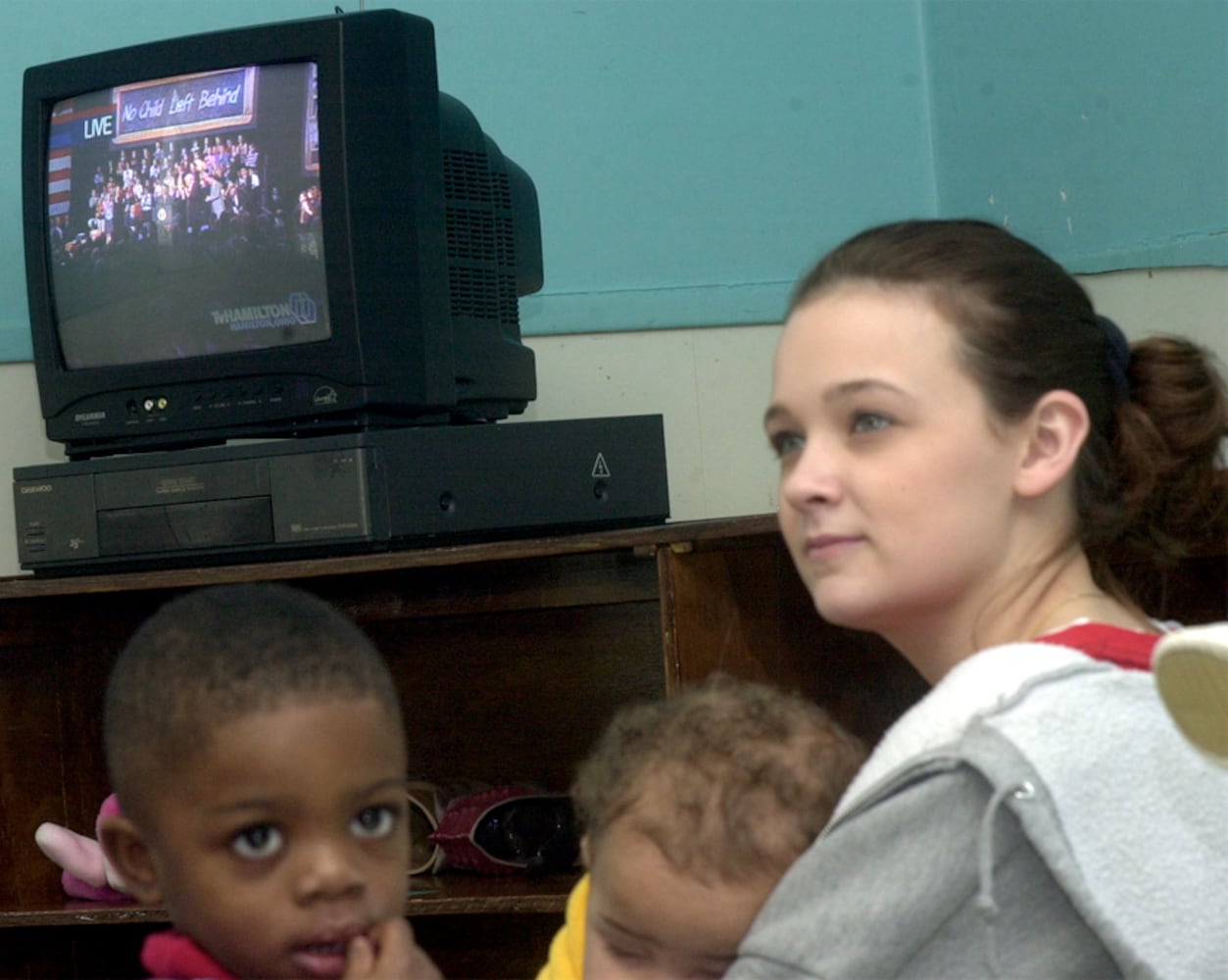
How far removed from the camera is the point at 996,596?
1.16m

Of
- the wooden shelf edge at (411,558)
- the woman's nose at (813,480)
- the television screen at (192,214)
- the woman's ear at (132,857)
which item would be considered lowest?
the woman's ear at (132,857)

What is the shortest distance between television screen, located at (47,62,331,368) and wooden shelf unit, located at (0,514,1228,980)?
322 mm

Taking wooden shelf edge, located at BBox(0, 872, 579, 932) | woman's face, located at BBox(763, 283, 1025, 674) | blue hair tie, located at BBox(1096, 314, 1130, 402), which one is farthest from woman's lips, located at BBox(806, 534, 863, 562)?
wooden shelf edge, located at BBox(0, 872, 579, 932)

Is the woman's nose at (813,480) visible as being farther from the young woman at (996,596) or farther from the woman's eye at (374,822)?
the woman's eye at (374,822)

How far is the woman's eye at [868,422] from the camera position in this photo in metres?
1.13

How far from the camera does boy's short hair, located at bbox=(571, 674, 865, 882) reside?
1.07m

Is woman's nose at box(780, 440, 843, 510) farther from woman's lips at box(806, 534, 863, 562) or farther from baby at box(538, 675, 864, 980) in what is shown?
baby at box(538, 675, 864, 980)

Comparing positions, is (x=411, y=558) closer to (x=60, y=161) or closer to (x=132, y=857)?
(x=60, y=161)

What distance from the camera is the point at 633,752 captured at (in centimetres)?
114

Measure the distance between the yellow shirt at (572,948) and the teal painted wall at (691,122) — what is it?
1.58 meters

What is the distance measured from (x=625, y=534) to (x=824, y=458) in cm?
72

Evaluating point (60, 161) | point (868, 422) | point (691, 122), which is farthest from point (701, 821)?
point (691, 122)

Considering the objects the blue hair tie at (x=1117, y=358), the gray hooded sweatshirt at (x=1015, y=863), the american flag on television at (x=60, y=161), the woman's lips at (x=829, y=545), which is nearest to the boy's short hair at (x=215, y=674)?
the gray hooded sweatshirt at (x=1015, y=863)

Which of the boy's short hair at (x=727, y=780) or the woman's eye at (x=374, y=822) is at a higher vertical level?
the woman's eye at (x=374, y=822)
